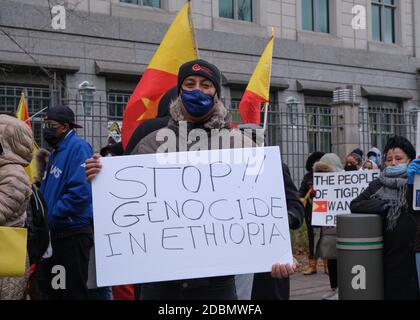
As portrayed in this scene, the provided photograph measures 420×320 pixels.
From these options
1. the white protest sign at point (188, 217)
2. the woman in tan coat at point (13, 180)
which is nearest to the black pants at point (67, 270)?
the woman in tan coat at point (13, 180)

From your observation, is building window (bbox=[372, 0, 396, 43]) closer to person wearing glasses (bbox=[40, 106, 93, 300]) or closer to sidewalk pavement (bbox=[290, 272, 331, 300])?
sidewalk pavement (bbox=[290, 272, 331, 300])

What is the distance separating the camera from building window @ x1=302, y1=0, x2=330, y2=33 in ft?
64.6

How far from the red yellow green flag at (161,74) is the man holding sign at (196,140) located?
3441 mm

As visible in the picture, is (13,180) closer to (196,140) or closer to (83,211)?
(196,140)

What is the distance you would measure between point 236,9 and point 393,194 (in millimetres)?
13363

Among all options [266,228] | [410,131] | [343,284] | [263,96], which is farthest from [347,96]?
[266,228]

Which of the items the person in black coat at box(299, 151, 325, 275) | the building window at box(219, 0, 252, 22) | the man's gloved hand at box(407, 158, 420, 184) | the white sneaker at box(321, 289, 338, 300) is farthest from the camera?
the building window at box(219, 0, 252, 22)

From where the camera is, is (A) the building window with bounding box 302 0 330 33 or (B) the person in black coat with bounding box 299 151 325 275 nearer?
(B) the person in black coat with bounding box 299 151 325 275

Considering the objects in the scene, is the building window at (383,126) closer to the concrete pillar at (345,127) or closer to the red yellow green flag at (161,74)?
the concrete pillar at (345,127)

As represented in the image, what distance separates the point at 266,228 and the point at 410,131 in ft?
43.0

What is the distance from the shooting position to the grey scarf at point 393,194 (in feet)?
17.6

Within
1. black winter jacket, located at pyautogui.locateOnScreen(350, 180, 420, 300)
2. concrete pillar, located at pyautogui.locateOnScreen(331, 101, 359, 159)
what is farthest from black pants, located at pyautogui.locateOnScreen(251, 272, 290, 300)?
concrete pillar, located at pyautogui.locateOnScreen(331, 101, 359, 159)

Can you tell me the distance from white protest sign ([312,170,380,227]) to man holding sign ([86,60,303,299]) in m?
5.03

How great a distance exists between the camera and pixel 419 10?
74.3 ft
